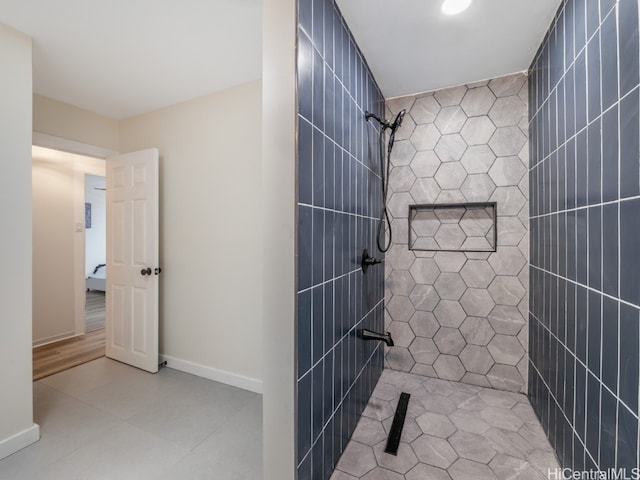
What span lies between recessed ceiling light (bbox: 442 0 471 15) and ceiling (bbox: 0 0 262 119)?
0.91 meters

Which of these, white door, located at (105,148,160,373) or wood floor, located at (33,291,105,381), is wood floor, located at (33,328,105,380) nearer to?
wood floor, located at (33,291,105,381)

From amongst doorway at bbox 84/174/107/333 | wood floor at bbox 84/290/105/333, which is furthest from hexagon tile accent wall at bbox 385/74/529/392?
doorway at bbox 84/174/107/333

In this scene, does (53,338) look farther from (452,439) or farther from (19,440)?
(452,439)

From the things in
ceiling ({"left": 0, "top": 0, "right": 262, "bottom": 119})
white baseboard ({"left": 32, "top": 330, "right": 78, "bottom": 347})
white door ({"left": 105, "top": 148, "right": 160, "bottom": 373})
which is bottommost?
white baseboard ({"left": 32, "top": 330, "right": 78, "bottom": 347})

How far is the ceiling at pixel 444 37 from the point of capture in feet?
4.47

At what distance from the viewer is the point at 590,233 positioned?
3.45ft

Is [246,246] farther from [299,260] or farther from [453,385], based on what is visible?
[453,385]

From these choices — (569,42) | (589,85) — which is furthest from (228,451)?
(569,42)

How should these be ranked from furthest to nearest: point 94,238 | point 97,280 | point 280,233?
point 94,238, point 97,280, point 280,233

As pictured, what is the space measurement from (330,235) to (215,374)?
1840 mm

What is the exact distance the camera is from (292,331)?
40.0 inches

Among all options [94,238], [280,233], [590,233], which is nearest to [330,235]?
[280,233]

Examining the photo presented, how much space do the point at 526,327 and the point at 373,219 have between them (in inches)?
49.6

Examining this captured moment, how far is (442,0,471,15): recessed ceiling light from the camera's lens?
1315 millimetres
